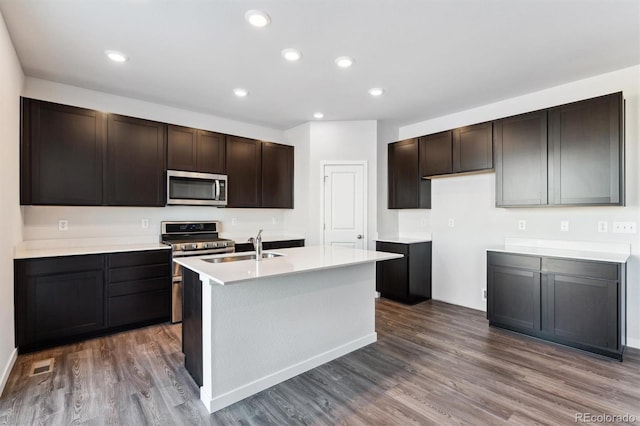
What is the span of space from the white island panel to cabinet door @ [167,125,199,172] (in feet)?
7.57

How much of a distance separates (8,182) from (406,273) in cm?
423

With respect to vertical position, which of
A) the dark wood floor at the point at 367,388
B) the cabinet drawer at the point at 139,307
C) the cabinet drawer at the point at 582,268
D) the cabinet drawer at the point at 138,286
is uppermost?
the cabinet drawer at the point at 582,268

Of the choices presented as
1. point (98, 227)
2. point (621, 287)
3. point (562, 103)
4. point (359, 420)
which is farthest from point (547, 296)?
point (98, 227)

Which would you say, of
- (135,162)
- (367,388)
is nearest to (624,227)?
(367,388)

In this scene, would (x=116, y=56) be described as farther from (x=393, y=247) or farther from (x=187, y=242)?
(x=393, y=247)

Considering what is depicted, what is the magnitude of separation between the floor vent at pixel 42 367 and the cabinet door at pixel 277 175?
2890mm

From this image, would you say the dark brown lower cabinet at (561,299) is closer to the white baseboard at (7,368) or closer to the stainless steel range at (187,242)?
the stainless steel range at (187,242)

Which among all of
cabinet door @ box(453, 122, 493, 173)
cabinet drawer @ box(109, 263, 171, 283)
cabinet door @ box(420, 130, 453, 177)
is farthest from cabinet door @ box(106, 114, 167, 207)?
cabinet door @ box(453, 122, 493, 173)

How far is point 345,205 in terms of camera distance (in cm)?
471

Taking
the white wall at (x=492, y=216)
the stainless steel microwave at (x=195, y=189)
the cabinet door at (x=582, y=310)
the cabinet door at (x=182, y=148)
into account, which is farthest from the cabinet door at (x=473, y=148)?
the cabinet door at (x=182, y=148)

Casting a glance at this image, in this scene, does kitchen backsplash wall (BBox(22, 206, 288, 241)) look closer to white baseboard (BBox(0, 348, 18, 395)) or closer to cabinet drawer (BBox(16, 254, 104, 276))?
cabinet drawer (BBox(16, 254, 104, 276))

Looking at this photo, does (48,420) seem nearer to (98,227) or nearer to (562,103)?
(98,227)

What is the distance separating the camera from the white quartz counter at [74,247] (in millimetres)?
2918

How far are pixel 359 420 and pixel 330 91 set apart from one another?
309cm
